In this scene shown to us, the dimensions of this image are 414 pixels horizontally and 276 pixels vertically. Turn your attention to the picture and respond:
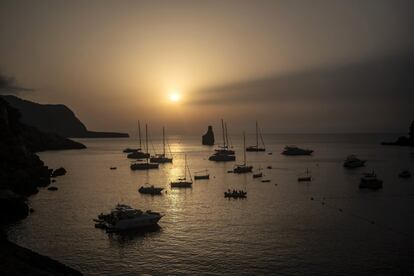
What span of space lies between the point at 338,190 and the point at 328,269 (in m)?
49.1

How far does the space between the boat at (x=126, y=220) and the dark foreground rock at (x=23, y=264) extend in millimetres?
15129

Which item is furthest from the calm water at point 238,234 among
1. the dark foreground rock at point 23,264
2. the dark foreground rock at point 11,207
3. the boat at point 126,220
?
the dark foreground rock at point 23,264

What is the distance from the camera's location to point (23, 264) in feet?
91.2

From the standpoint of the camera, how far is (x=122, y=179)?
106 m

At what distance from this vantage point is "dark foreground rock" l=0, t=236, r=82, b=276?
2631 cm

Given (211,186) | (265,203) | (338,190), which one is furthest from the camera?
(211,186)

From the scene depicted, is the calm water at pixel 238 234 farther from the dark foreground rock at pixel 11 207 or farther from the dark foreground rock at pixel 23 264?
the dark foreground rock at pixel 23 264

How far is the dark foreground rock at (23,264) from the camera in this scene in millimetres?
26308

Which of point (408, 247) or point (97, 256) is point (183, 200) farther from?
point (408, 247)

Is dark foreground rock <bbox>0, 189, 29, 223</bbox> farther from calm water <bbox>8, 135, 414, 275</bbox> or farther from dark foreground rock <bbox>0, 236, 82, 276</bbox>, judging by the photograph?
dark foreground rock <bbox>0, 236, 82, 276</bbox>

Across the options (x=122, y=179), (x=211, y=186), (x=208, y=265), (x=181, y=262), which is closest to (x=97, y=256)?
(x=181, y=262)

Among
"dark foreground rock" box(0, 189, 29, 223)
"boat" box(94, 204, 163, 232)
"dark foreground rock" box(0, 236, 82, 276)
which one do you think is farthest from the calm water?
"dark foreground rock" box(0, 236, 82, 276)

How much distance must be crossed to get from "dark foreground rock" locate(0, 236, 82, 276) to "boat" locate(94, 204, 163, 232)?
15129mm

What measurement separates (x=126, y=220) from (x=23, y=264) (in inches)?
799
